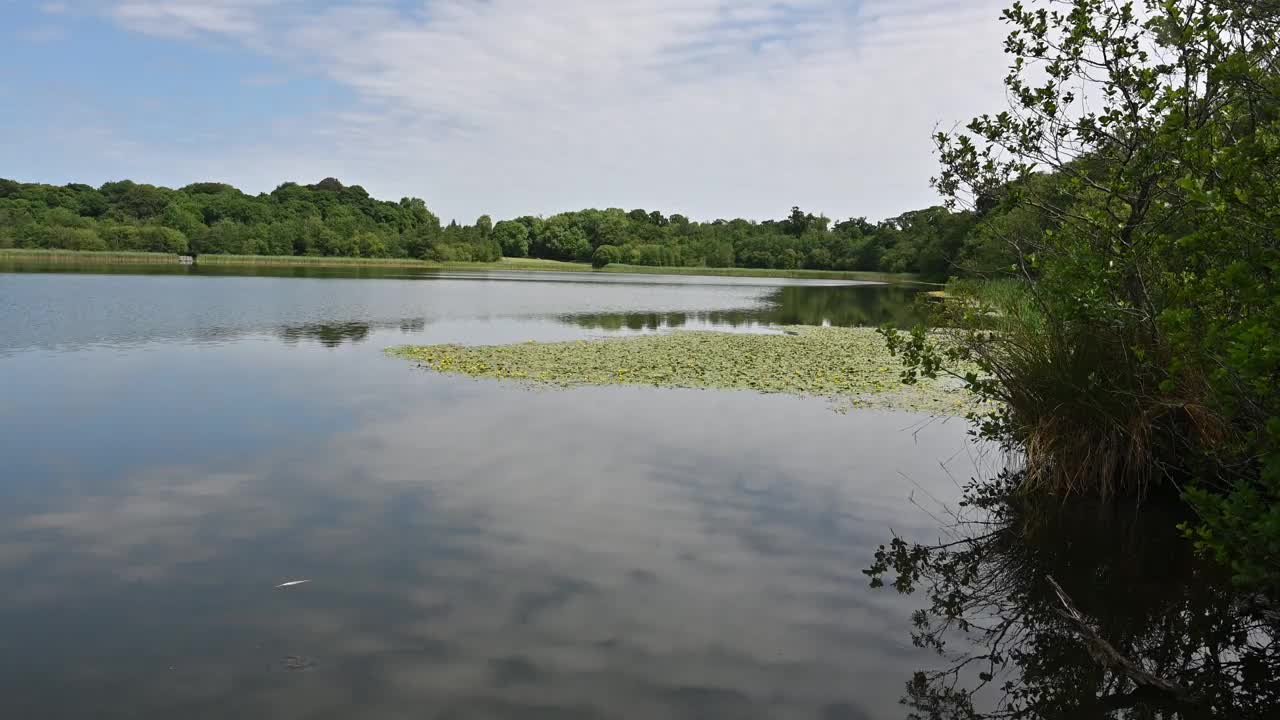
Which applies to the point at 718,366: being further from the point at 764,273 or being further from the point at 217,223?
the point at 217,223

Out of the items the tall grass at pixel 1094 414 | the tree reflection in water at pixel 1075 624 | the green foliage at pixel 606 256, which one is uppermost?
the green foliage at pixel 606 256

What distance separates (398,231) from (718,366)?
464ft

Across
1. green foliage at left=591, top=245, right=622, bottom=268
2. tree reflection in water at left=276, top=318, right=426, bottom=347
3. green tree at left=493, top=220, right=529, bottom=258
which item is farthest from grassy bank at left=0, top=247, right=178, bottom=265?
green tree at left=493, top=220, right=529, bottom=258

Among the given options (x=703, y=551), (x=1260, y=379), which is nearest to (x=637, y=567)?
(x=703, y=551)

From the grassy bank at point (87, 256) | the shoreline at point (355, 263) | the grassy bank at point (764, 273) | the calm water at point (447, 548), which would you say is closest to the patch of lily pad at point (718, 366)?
the calm water at point (447, 548)

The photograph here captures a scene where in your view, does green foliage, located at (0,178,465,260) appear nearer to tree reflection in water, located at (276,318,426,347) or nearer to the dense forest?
the dense forest

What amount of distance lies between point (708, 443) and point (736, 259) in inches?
5182

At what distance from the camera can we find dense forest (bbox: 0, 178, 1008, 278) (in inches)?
3868

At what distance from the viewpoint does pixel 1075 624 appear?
5.34 meters

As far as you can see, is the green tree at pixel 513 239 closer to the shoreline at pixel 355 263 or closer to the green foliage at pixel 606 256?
the shoreline at pixel 355 263

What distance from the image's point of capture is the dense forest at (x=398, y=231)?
98250 millimetres

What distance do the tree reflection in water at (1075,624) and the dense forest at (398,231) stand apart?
65840 millimetres

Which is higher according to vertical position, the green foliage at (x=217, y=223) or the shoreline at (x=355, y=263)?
the green foliage at (x=217, y=223)

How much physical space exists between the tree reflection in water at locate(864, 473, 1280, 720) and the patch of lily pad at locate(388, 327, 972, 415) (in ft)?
19.1
